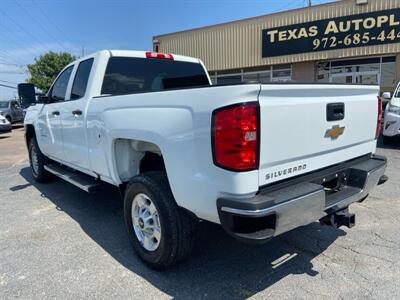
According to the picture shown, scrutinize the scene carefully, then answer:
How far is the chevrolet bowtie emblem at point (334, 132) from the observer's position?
2.88m

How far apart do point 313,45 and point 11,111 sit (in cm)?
1721

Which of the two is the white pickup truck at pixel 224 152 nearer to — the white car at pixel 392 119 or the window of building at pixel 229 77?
the white car at pixel 392 119

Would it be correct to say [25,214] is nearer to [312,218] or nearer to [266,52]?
[312,218]

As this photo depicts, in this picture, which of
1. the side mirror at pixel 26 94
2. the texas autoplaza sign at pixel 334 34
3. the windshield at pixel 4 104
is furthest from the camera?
the windshield at pixel 4 104

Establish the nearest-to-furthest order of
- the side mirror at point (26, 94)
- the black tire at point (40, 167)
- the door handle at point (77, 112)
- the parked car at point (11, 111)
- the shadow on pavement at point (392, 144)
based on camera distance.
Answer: the door handle at point (77, 112) → the black tire at point (40, 167) → the side mirror at point (26, 94) → the shadow on pavement at point (392, 144) → the parked car at point (11, 111)

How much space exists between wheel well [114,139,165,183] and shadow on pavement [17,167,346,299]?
809mm

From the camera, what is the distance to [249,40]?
18266 mm

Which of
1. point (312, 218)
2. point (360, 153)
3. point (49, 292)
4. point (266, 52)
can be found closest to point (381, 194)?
point (360, 153)

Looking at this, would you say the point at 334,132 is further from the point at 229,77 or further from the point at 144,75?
the point at 229,77

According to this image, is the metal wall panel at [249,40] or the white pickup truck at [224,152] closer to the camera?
the white pickup truck at [224,152]

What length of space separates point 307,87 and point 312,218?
97cm

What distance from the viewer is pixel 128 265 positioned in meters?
3.32

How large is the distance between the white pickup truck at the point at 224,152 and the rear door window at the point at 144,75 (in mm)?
23

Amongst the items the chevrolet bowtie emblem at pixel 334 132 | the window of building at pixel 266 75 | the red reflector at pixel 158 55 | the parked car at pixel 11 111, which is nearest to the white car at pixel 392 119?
the red reflector at pixel 158 55
